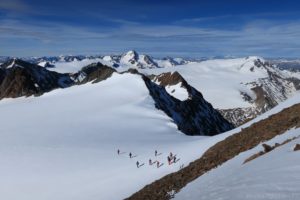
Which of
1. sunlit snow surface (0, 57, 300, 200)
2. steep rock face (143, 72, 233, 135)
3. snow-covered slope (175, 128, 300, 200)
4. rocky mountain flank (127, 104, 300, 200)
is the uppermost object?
steep rock face (143, 72, 233, 135)

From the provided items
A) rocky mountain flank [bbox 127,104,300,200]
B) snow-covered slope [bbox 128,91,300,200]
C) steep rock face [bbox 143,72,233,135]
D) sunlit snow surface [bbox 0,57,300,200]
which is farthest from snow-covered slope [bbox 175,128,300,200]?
steep rock face [bbox 143,72,233,135]

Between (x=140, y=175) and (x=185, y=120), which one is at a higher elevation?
(x=185, y=120)

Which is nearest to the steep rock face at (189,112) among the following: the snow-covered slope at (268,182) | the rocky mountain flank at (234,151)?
the rocky mountain flank at (234,151)

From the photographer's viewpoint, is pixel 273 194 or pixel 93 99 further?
pixel 93 99

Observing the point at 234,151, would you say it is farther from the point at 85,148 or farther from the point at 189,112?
the point at 189,112

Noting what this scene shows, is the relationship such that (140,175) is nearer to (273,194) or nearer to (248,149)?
(248,149)

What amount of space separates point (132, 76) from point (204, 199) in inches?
4845

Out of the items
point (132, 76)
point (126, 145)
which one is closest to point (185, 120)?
point (132, 76)

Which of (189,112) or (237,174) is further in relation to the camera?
(189,112)

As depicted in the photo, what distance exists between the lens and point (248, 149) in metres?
25.7

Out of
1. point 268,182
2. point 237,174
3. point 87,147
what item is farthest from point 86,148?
point 268,182

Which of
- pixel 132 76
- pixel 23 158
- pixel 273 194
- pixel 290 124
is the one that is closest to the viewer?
pixel 273 194

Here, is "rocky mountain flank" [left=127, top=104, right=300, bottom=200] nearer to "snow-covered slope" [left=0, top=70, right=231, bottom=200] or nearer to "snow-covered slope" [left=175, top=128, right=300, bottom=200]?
"snow-covered slope" [left=175, top=128, right=300, bottom=200]

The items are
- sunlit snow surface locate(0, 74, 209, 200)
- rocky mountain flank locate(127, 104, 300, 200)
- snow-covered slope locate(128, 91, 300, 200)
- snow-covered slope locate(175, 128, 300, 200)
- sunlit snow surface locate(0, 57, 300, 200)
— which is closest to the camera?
snow-covered slope locate(175, 128, 300, 200)
